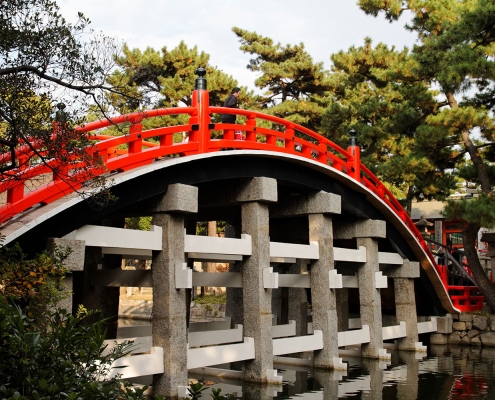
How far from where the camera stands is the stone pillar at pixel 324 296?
13586mm

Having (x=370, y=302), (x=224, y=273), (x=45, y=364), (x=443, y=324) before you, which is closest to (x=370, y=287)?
(x=370, y=302)

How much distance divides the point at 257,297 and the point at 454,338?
33.6 feet

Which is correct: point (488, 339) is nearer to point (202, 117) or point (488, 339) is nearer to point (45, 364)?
point (202, 117)

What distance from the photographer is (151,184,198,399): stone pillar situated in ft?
32.4

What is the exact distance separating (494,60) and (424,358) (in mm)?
7947

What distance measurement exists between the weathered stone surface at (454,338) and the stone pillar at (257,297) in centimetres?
975

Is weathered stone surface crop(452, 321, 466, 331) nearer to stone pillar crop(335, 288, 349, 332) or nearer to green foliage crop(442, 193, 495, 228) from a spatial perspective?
green foliage crop(442, 193, 495, 228)

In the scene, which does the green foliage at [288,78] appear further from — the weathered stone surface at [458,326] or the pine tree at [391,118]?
the weathered stone surface at [458,326]

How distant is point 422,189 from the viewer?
2028cm

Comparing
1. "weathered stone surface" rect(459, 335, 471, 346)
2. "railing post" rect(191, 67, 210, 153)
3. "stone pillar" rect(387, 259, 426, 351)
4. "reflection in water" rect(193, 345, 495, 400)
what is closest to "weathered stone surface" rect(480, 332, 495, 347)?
"weathered stone surface" rect(459, 335, 471, 346)

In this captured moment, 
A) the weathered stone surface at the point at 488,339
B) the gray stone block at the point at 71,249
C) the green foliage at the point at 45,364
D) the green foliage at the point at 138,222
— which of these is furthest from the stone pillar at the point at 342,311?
the green foliage at the point at 138,222

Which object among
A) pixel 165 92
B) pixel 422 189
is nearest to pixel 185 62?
pixel 165 92

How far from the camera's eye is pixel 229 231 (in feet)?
54.6

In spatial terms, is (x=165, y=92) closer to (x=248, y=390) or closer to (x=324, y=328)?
(x=324, y=328)
